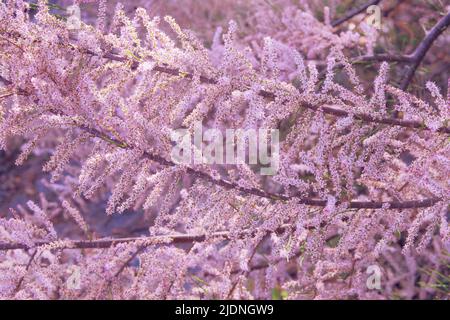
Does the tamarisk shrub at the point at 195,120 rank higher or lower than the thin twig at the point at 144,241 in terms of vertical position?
higher

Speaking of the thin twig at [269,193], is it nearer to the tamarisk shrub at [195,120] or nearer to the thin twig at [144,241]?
the tamarisk shrub at [195,120]

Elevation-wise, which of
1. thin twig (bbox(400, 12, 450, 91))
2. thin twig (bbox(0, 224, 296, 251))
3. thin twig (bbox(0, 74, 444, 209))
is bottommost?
thin twig (bbox(0, 224, 296, 251))

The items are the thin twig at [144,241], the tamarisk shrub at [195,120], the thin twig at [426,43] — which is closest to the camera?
the tamarisk shrub at [195,120]

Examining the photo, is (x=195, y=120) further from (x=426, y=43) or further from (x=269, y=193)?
(x=426, y=43)

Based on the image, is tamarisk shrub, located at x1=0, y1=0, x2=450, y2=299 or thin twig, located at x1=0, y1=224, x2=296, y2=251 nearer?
tamarisk shrub, located at x1=0, y1=0, x2=450, y2=299

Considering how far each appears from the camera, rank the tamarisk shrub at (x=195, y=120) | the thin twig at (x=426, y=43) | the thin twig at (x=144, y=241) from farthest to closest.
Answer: the thin twig at (x=426, y=43) → the thin twig at (x=144, y=241) → the tamarisk shrub at (x=195, y=120)

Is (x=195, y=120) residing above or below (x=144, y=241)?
above

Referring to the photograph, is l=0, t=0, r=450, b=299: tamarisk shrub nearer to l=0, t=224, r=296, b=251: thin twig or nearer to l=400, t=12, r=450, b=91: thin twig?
l=0, t=224, r=296, b=251: thin twig

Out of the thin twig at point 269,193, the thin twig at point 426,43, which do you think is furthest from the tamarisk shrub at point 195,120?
the thin twig at point 426,43

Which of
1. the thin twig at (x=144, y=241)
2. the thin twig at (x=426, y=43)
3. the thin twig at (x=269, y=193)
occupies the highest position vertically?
the thin twig at (x=426, y=43)

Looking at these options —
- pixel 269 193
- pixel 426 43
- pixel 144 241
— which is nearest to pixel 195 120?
pixel 269 193

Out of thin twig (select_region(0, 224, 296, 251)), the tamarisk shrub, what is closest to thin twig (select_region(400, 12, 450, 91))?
the tamarisk shrub
